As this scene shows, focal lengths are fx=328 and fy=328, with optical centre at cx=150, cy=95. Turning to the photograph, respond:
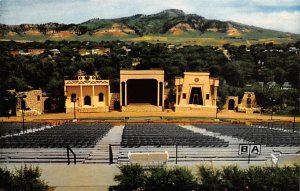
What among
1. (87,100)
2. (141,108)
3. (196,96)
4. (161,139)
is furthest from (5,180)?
(141,108)

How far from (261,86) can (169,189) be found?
7.94 m

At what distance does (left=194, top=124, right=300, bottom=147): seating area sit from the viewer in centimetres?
1172

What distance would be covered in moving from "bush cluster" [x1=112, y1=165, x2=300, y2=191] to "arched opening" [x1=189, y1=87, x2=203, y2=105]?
22.4 feet

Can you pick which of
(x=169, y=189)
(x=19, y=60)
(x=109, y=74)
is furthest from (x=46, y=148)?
(x=109, y=74)

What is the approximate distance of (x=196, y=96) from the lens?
14.8 metres

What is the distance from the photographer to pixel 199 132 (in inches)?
567

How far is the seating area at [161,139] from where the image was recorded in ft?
35.9

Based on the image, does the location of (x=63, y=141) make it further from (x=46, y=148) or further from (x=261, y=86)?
(x=261, y=86)

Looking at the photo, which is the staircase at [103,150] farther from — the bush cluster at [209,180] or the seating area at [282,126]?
the seating area at [282,126]

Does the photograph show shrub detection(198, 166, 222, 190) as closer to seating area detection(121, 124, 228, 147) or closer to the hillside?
seating area detection(121, 124, 228, 147)

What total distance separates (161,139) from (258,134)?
4.22 m

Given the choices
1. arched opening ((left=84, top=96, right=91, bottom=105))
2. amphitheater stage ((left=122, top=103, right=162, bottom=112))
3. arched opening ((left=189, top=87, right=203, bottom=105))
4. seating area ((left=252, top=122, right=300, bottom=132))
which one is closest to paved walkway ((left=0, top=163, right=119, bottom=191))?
arched opening ((left=84, top=96, right=91, bottom=105))

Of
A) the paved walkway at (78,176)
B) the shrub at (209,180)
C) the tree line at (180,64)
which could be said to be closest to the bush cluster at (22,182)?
the paved walkway at (78,176)

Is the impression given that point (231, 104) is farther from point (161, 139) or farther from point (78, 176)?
point (78, 176)
